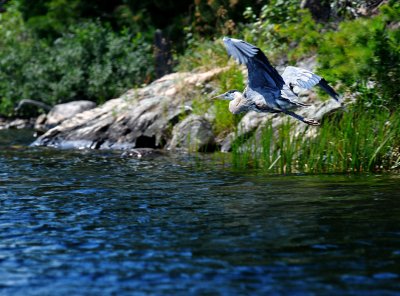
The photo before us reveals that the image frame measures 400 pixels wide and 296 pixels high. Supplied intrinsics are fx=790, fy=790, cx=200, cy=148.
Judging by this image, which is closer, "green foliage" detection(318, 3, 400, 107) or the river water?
the river water

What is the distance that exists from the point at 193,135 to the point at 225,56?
2.88 m

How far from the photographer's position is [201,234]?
6.65m

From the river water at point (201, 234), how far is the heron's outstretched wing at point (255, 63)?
1.23 meters

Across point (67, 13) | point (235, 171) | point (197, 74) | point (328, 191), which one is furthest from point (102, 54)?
point (328, 191)

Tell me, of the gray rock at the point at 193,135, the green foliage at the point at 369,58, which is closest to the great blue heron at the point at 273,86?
the green foliage at the point at 369,58

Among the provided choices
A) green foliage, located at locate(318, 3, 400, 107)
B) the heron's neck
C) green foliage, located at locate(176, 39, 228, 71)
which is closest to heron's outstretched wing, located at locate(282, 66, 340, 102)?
the heron's neck

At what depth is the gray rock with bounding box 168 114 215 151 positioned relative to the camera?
576 inches

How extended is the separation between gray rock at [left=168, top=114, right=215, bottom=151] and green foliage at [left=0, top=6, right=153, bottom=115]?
6153 mm

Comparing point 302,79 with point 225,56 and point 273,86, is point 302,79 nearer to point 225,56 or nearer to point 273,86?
point 273,86

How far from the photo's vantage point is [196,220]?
24.0 feet

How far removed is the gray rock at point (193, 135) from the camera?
14.6m

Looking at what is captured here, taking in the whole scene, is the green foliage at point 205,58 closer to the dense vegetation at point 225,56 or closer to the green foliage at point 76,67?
the dense vegetation at point 225,56

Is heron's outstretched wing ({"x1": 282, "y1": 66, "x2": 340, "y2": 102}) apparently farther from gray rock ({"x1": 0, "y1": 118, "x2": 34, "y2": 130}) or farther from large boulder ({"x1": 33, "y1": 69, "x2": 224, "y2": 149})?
gray rock ({"x1": 0, "y1": 118, "x2": 34, "y2": 130})

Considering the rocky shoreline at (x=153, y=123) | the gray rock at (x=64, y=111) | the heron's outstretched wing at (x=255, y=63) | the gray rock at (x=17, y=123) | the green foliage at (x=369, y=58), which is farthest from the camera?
→ the gray rock at (x=17, y=123)
